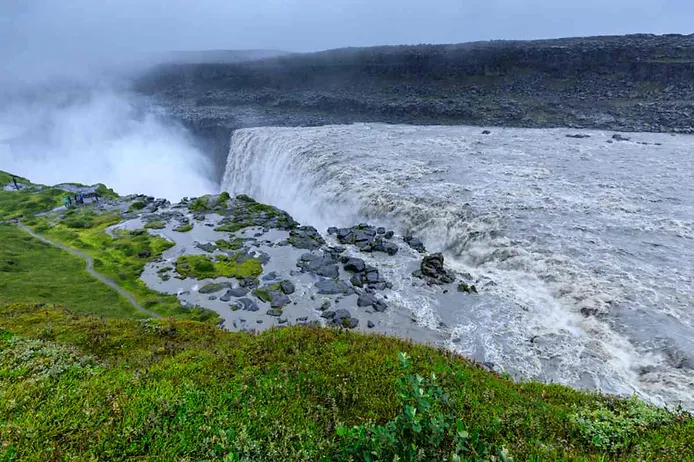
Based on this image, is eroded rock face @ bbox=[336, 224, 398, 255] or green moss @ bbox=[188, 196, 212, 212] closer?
eroded rock face @ bbox=[336, 224, 398, 255]

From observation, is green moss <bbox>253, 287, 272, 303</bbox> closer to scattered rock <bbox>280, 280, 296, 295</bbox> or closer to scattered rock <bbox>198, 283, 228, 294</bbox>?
scattered rock <bbox>280, 280, 296, 295</bbox>

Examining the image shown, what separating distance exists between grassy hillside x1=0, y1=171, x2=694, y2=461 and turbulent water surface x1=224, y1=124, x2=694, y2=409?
10.6 metres

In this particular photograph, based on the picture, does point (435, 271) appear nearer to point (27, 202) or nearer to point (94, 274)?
point (94, 274)

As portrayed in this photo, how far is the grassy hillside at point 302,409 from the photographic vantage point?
602cm

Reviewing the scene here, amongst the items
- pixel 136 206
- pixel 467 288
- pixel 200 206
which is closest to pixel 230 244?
pixel 200 206

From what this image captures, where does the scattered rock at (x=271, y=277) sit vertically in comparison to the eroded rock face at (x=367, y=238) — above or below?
below

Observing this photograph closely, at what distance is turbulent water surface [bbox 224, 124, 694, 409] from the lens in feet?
59.3

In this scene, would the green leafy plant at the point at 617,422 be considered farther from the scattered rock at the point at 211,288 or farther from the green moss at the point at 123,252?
the scattered rock at the point at 211,288

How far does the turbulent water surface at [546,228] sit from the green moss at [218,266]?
11088mm

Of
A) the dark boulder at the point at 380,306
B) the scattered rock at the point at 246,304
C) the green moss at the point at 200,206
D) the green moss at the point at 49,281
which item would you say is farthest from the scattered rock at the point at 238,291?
the green moss at the point at 200,206

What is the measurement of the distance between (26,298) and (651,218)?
46.0 metres

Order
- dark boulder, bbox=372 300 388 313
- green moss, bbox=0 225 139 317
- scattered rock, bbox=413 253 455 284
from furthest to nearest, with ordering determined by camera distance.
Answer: green moss, bbox=0 225 139 317 < scattered rock, bbox=413 253 455 284 < dark boulder, bbox=372 300 388 313

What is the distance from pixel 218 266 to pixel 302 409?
26585 mm

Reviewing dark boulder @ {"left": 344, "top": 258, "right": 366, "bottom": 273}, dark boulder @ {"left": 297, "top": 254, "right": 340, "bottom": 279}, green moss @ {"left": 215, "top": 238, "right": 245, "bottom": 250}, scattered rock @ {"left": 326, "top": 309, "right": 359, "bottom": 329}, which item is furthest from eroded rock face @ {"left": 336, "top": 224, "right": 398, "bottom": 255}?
green moss @ {"left": 215, "top": 238, "right": 245, "bottom": 250}
